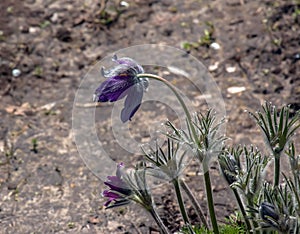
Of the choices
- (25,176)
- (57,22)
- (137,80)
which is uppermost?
(137,80)

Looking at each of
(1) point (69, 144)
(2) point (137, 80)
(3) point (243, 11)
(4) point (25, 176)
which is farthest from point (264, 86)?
(2) point (137, 80)

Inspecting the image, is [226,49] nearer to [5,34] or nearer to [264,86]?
[264,86]

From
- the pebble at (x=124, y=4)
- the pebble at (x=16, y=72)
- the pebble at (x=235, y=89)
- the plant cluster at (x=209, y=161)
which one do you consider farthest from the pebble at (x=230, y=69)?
the plant cluster at (x=209, y=161)

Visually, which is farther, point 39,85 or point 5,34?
point 5,34

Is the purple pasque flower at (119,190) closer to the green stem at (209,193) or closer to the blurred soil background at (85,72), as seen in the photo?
the green stem at (209,193)

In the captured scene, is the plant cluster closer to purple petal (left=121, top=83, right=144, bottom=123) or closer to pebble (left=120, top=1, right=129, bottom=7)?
purple petal (left=121, top=83, right=144, bottom=123)

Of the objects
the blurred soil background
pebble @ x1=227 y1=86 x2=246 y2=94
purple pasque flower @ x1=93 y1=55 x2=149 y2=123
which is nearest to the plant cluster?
purple pasque flower @ x1=93 y1=55 x2=149 y2=123

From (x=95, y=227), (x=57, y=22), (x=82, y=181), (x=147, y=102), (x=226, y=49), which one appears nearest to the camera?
(x=95, y=227)
